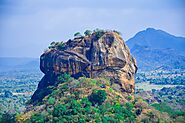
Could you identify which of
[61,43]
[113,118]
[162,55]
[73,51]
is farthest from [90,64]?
[162,55]

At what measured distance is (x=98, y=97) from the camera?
88.1 ft

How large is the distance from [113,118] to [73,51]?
26.1ft

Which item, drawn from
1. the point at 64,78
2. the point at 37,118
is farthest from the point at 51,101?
the point at 64,78

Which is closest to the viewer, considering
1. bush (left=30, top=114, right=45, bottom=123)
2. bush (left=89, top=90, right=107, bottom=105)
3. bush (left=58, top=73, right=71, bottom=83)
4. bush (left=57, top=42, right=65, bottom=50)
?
bush (left=30, top=114, right=45, bottom=123)

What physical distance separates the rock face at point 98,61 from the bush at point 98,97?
3.48 meters

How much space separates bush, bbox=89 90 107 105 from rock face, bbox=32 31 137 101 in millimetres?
3475

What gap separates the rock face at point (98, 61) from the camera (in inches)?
1204

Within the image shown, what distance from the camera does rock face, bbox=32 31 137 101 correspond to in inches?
1204

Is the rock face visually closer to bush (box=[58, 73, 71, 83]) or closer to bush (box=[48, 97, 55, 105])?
bush (box=[58, 73, 71, 83])

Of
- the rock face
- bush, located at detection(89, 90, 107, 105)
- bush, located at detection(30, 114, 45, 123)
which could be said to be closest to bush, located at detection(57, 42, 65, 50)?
the rock face

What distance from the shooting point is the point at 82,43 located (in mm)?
32094

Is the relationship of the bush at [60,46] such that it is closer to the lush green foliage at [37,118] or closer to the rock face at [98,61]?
the rock face at [98,61]

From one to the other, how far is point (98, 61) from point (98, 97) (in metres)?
4.53

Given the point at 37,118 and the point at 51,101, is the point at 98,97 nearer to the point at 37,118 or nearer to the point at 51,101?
the point at 51,101
